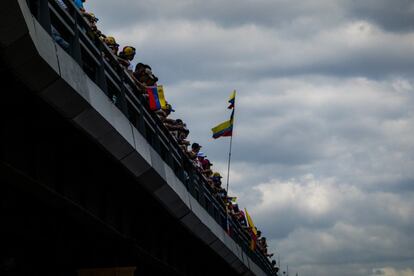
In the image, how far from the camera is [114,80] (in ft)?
62.9

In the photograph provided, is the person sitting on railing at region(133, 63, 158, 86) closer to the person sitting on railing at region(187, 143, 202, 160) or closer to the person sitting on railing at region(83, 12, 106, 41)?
the person sitting on railing at region(83, 12, 106, 41)

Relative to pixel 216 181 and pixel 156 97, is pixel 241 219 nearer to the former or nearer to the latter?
pixel 216 181

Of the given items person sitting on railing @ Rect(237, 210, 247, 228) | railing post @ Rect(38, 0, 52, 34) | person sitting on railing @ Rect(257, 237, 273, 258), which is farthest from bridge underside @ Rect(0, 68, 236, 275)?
person sitting on railing @ Rect(257, 237, 273, 258)

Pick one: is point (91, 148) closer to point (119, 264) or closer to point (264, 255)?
point (119, 264)

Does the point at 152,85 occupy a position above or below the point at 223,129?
below

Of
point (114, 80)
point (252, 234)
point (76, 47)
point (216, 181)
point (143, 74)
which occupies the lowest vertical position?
point (76, 47)

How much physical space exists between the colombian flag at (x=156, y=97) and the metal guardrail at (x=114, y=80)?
0.21 metres

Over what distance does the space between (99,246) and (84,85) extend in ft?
33.9

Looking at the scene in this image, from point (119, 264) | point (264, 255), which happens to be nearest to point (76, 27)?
point (119, 264)

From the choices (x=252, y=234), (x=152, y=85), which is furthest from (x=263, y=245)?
(x=152, y=85)

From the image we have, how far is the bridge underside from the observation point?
602 inches

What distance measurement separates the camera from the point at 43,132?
1617 cm

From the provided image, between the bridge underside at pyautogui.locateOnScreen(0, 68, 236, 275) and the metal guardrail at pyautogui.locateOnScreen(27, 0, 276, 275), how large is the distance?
1.22 metres

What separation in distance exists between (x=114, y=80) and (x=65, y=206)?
9.72 feet
